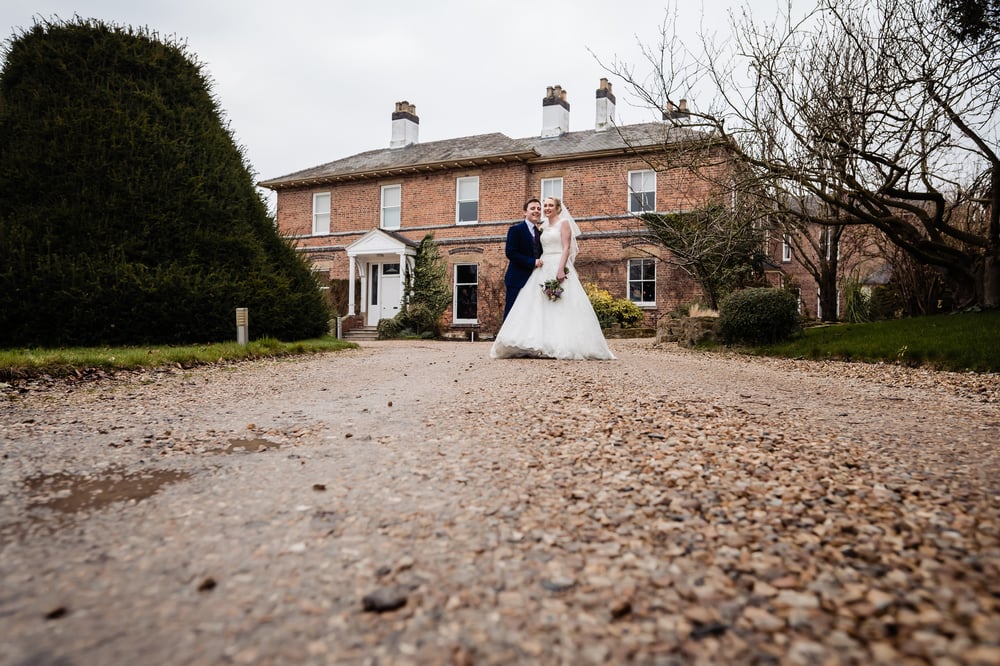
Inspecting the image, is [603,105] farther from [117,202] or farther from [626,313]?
[117,202]

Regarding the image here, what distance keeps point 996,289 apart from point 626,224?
1046 centimetres

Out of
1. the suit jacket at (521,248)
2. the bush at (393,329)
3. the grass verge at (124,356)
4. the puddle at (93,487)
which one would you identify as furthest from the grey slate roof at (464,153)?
the puddle at (93,487)

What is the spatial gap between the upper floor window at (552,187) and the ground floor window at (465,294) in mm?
3662

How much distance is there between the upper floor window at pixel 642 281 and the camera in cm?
1914

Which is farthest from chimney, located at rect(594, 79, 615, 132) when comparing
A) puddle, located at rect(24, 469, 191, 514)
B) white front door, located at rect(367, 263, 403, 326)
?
puddle, located at rect(24, 469, 191, 514)

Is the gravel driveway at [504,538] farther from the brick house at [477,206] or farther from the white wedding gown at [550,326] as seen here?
the brick house at [477,206]

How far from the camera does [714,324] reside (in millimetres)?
12602

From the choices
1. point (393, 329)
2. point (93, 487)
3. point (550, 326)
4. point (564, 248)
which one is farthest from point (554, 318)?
point (393, 329)

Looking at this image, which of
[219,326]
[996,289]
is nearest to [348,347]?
[219,326]

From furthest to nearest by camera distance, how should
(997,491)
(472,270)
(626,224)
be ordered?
1. (472,270)
2. (626,224)
3. (997,491)

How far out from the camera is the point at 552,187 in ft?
67.3

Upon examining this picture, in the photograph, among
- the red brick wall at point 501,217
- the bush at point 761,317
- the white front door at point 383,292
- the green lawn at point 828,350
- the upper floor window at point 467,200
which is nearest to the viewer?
the green lawn at point 828,350

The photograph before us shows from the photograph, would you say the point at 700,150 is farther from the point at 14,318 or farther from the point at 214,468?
the point at 14,318

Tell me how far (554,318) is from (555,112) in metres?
15.9
